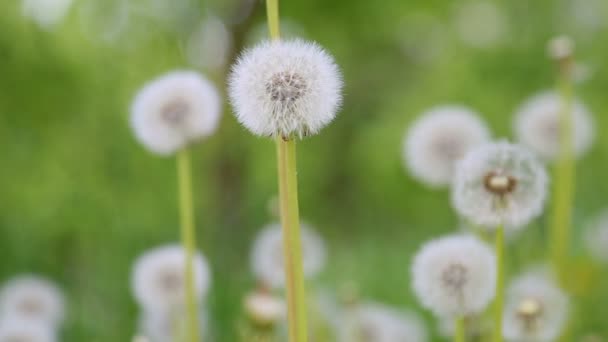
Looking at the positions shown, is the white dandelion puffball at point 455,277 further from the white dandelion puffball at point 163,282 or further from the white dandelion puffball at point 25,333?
the white dandelion puffball at point 25,333

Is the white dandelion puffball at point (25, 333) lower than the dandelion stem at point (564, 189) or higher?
lower

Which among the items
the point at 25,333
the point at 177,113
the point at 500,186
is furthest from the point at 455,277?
the point at 25,333

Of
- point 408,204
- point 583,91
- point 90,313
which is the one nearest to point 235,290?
point 90,313

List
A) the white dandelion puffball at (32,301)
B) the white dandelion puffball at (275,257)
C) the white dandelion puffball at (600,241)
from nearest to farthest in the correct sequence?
the white dandelion puffball at (275,257) → the white dandelion puffball at (32,301) → the white dandelion puffball at (600,241)

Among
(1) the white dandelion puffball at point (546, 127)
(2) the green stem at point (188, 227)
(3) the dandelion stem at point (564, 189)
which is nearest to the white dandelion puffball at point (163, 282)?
(2) the green stem at point (188, 227)

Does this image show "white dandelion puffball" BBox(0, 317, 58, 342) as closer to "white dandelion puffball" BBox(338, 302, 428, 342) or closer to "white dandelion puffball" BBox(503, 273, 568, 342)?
"white dandelion puffball" BBox(338, 302, 428, 342)

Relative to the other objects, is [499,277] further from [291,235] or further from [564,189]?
[564,189]

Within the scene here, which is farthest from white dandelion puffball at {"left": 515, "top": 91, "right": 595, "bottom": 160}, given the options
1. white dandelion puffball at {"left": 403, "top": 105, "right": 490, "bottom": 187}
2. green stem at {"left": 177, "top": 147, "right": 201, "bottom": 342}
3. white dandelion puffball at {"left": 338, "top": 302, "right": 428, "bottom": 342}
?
green stem at {"left": 177, "top": 147, "right": 201, "bottom": 342}
